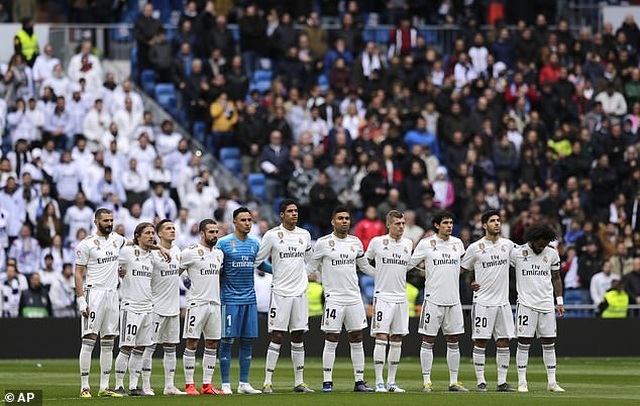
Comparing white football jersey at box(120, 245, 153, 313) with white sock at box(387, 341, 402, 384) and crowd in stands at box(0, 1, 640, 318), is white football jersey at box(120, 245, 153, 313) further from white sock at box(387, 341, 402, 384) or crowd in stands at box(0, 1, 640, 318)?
crowd in stands at box(0, 1, 640, 318)

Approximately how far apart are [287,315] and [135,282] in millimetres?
2439

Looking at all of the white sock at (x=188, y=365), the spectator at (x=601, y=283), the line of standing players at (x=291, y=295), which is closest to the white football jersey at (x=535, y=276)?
the line of standing players at (x=291, y=295)

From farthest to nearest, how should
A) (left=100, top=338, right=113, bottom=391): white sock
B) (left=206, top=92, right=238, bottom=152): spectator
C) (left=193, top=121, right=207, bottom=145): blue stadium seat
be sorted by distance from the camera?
(left=193, top=121, right=207, bottom=145): blue stadium seat, (left=206, top=92, right=238, bottom=152): spectator, (left=100, top=338, right=113, bottom=391): white sock

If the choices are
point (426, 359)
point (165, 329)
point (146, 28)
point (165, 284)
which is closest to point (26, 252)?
point (146, 28)

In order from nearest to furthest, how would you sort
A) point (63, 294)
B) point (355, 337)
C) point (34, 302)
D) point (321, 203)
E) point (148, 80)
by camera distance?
1. point (355, 337)
2. point (34, 302)
3. point (63, 294)
4. point (321, 203)
5. point (148, 80)

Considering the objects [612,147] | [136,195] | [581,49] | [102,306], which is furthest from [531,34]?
[102,306]

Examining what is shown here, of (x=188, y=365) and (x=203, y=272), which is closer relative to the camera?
(x=188, y=365)

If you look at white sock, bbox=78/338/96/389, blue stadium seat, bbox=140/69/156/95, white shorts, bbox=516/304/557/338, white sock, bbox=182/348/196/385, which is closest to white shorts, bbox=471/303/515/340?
white shorts, bbox=516/304/557/338

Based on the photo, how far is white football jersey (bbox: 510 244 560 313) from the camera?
27.2 metres

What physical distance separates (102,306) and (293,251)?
3.19 meters

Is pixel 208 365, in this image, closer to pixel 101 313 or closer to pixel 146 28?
pixel 101 313

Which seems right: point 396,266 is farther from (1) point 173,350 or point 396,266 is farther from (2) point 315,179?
(2) point 315,179

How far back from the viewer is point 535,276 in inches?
1074

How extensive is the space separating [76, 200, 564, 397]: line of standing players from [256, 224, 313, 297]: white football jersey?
0.02m
